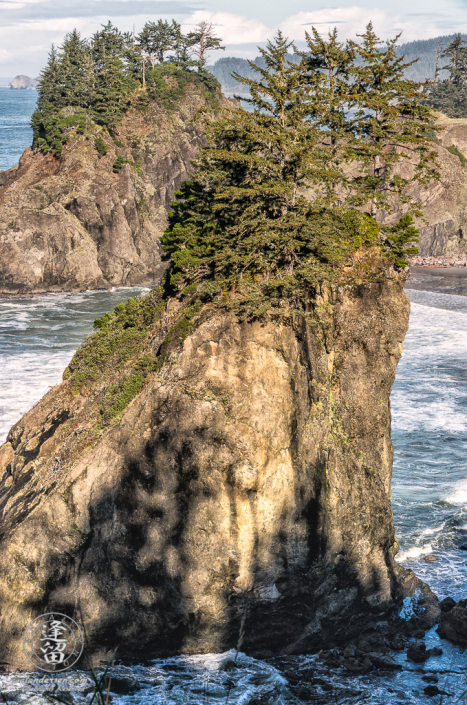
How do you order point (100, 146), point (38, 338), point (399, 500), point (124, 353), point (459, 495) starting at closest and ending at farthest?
point (124, 353) < point (399, 500) < point (459, 495) < point (38, 338) < point (100, 146)

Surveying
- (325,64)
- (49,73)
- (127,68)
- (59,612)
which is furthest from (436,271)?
(59,612)

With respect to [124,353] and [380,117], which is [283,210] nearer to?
[380,117]

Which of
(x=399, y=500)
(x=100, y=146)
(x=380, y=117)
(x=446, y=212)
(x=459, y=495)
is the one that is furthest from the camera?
(x=446, y=212)

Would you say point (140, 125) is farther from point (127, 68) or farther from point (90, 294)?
point (90, 294)

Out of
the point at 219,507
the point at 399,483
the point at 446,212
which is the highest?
the point at 446,212

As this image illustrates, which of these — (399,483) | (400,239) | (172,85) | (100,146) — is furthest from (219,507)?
(172,85)

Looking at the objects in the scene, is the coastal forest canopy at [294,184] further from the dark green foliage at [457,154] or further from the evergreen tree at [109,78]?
the dark green foliage at [457,154]

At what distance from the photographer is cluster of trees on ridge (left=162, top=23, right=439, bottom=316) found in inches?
685

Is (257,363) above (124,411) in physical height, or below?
above

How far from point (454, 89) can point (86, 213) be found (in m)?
83.7

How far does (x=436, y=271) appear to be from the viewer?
85438 millimetres

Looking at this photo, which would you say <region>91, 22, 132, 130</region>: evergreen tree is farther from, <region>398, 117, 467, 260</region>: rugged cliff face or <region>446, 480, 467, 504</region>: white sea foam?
<region>446, 480, 467, 504</region>: white sea foam

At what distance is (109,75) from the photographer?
8200 cm

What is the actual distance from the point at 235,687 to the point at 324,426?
7728 mm
